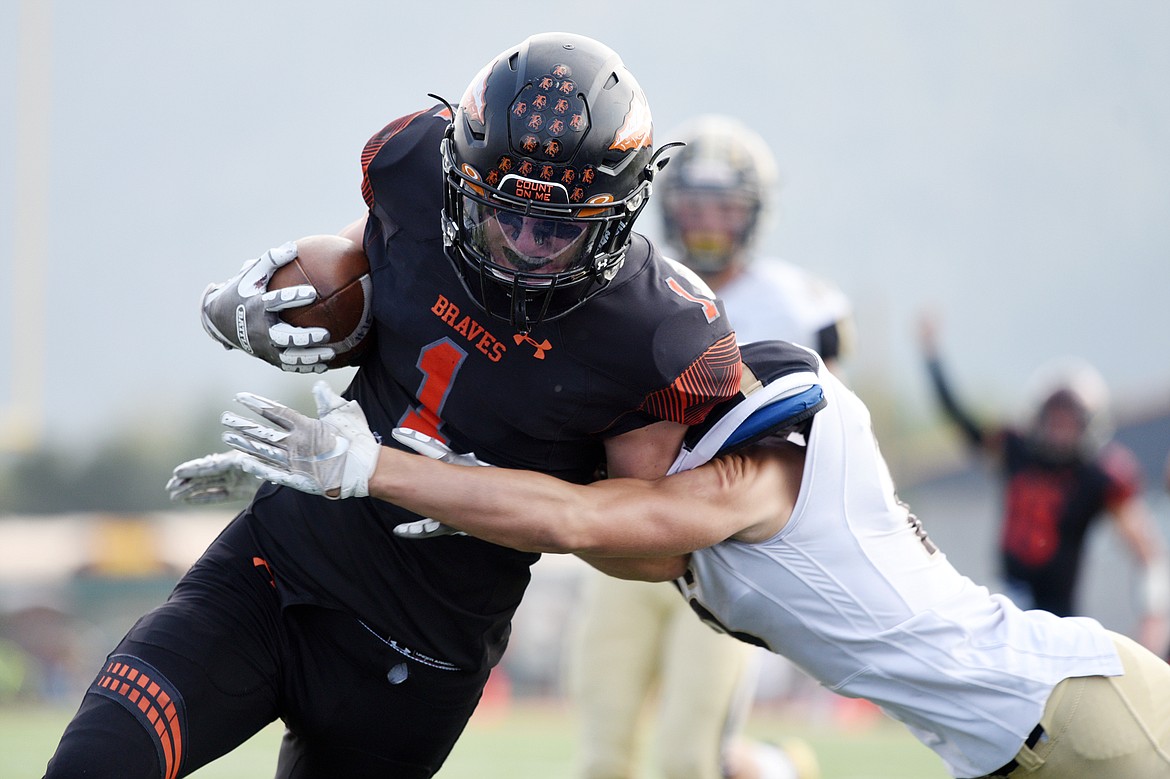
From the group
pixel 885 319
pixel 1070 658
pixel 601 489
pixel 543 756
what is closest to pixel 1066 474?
pixel 543 756

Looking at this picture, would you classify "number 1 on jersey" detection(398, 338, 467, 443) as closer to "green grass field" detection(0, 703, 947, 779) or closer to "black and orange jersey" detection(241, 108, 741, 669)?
"black and orange jersey" detection(241, 108, 741, 669)

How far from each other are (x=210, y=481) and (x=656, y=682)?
175 centimetres

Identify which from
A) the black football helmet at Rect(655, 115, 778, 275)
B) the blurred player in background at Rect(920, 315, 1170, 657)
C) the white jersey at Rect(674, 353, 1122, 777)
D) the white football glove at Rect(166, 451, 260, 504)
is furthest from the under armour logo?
the blurred player in background at Rect(920, 315, 1170, 657)

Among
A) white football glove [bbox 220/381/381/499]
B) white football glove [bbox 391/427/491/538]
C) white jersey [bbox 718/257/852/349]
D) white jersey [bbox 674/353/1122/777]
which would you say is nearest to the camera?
white football glove [bbox 220/381/381/499]

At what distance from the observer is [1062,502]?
609cm

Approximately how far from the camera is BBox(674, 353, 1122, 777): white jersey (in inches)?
101

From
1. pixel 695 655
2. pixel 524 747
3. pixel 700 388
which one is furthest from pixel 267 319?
pixel 524 747

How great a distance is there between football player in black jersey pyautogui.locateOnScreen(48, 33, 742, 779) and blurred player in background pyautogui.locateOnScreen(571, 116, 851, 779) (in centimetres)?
133

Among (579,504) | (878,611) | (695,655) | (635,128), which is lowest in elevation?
(695,655)

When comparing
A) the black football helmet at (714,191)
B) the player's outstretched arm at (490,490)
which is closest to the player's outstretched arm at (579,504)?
the player's outstretched arm at (490,490)

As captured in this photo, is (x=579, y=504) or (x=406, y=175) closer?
(x=579, y=504)

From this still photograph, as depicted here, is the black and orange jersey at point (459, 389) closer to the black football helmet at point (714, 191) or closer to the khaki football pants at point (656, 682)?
the khaki football pants at point (656, 682)

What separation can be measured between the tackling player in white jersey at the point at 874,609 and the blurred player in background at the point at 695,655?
1228mm

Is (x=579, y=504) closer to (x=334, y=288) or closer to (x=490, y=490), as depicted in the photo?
(x=490, y=490)
